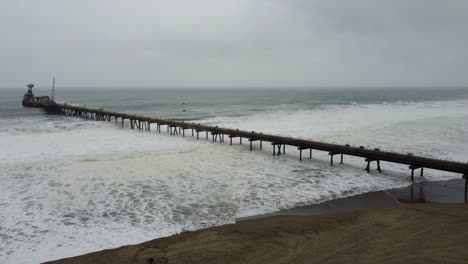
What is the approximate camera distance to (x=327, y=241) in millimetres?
9398

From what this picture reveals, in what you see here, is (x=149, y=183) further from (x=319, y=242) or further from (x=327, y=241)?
(x=327, y=241)

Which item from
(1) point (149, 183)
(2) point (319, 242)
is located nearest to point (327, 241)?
(2) point (319, 242)

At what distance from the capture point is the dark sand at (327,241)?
8500 mm

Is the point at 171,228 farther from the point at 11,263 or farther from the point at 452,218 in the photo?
the point at 452,218

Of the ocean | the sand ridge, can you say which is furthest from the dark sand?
the ocean

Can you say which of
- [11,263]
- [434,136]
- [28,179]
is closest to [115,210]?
[11,263]

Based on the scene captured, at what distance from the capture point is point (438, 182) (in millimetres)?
16547

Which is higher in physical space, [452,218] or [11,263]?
[452,218]

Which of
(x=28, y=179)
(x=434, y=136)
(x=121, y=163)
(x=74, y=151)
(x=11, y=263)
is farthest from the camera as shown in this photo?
(x=434, y=136)

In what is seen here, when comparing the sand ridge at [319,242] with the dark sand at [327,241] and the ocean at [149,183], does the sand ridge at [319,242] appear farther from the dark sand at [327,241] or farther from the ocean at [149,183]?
the ocean at [149,183]

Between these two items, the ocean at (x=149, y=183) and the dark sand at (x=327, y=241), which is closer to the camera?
the dark sand at (x=327, y=241)

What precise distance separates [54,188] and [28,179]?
8.21 ft

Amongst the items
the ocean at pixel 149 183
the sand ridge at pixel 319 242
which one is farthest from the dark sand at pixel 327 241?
the ocean at pixel 149 183

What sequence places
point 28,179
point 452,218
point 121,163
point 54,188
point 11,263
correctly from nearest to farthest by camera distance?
point 11,263 → point 452,218 → point 54,188 → point 28,179 → point 121,163
